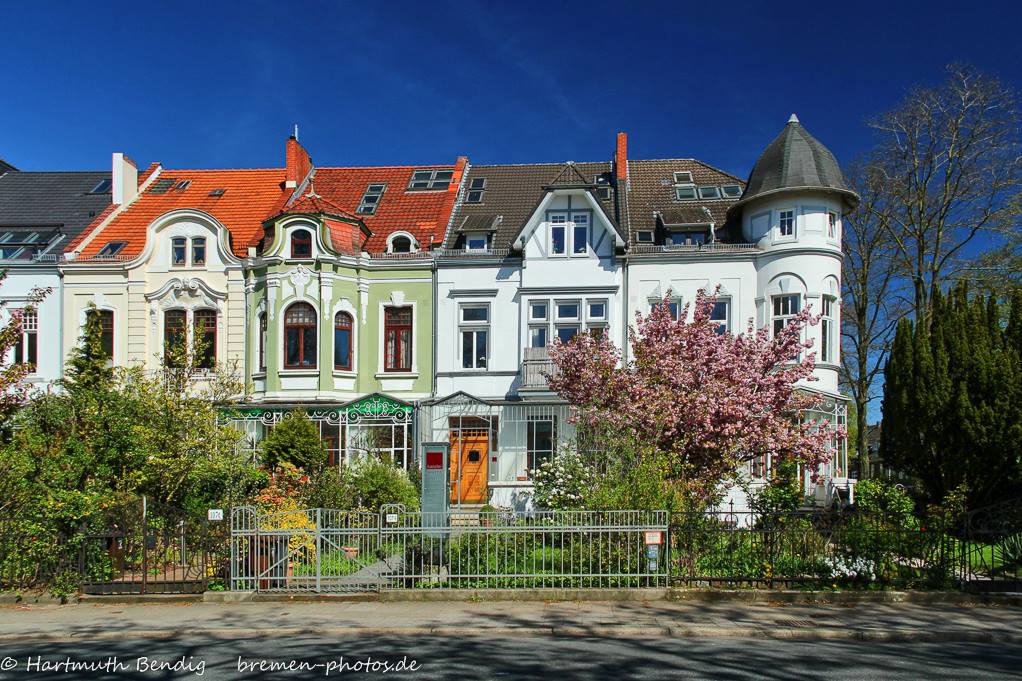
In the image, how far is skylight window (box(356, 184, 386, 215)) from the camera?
29.6 metres

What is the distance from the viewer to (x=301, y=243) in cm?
2602

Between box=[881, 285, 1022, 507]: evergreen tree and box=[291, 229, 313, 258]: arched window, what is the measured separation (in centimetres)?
1738

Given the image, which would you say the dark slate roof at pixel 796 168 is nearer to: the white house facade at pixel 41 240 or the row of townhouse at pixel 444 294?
the row of townhouse at pixel 444 294

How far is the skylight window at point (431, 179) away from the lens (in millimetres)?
30688

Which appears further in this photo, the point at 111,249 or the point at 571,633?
the point at 111,249

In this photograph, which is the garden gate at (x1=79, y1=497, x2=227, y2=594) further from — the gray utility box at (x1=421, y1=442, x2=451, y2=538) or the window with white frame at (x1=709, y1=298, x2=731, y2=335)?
the window with white frame at (x1=709, y1=298, x2=731, y2=335)

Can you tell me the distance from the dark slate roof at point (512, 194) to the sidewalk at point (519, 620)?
15380mm

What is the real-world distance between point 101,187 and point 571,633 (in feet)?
92.6

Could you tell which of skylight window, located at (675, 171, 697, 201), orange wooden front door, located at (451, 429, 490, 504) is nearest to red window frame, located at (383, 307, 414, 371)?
orange wooden front door, located at (451, 429, 490, 504)

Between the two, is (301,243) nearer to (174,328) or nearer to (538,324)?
(174,328)

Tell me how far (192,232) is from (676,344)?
16.8m

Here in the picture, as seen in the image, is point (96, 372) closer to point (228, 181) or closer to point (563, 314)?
point (228, 181)

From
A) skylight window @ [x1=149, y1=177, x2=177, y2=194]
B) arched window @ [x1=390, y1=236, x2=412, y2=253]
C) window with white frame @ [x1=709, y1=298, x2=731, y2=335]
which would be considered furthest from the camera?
skylight window @ [x1=149, y1=177, x2=177, y2=194]

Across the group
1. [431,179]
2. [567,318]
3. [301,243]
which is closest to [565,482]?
[567,318]
